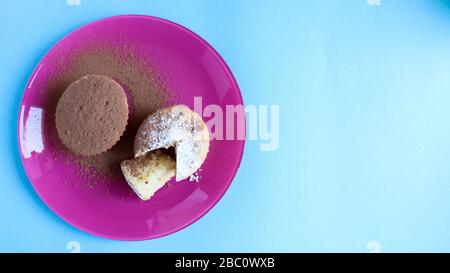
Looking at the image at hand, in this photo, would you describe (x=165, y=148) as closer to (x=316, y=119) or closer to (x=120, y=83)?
(x=120, y=83)

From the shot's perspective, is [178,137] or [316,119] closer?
[178,137]

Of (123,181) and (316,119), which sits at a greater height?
(316,119)

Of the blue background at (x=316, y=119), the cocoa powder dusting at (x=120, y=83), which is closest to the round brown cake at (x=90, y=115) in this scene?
the cocoa powder dusting at (x=120, y=83)

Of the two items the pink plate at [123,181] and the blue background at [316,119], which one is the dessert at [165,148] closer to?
the pink plate at [123,181]

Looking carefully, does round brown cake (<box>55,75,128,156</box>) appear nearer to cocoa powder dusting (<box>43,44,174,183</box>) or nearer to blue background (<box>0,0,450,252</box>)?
cocoa powder dusting (<box>43,44,174,183</box>)

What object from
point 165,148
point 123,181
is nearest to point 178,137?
point 165,148

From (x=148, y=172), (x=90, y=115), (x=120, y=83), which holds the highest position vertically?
(x=120, y=83)
